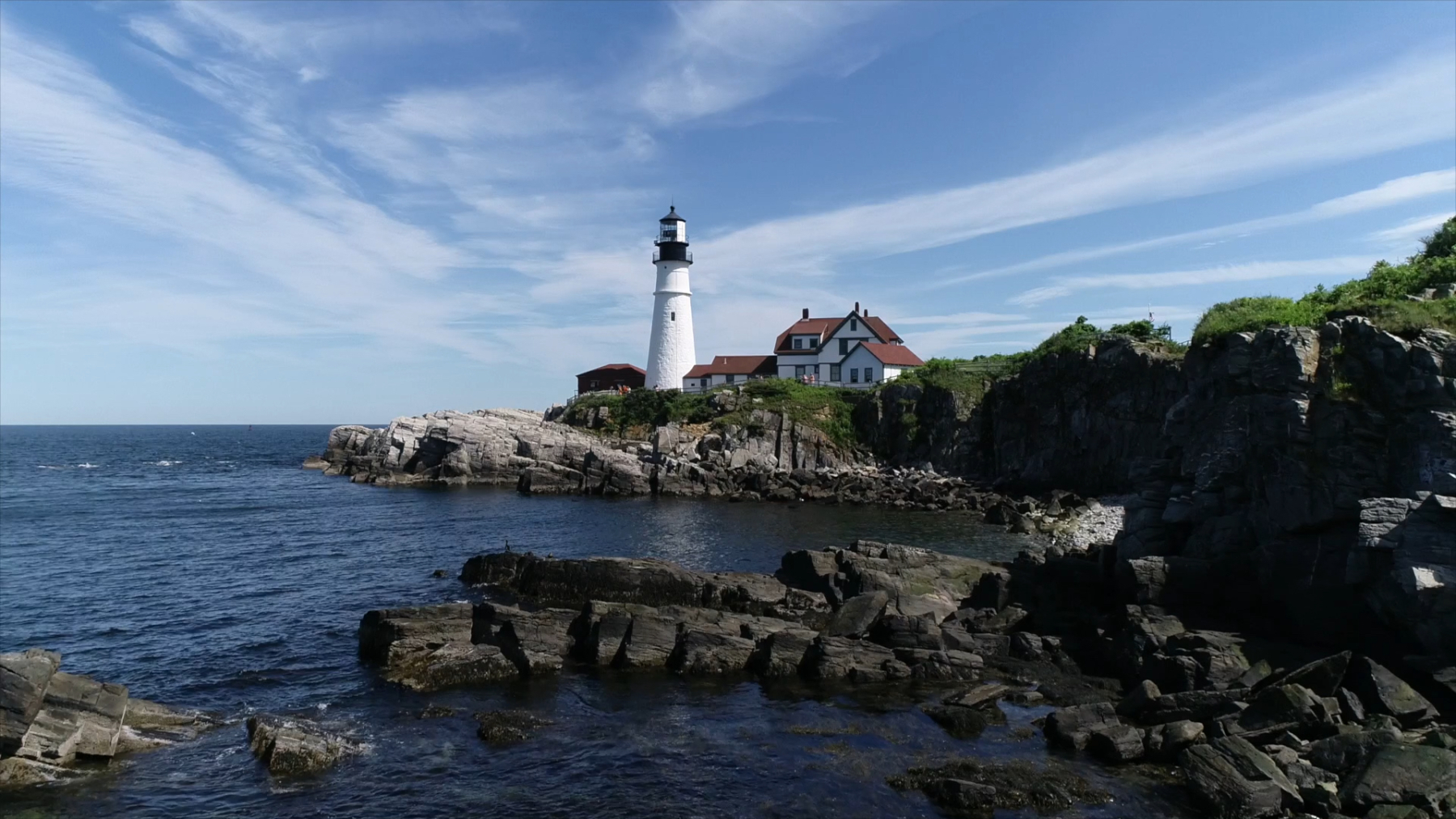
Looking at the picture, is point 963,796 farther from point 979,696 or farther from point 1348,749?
point 1348,749

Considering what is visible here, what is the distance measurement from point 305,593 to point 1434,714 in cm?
3466

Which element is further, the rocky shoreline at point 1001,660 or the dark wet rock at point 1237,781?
the rocky shoreline at point 1001,660

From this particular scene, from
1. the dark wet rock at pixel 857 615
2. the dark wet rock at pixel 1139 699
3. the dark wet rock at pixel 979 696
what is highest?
the dark wet rock at pixel 857 615

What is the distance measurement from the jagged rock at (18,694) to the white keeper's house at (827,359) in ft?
222

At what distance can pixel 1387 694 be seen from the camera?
17.1 meters

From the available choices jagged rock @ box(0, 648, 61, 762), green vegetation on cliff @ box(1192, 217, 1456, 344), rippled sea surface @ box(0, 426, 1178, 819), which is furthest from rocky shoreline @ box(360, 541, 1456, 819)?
green vegetation on cliff @ box(1192, 217, 1456, 344)

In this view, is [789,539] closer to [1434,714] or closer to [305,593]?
[305,593]

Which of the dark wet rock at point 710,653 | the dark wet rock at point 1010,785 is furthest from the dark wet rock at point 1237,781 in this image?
the dark wet rock at point 710,653

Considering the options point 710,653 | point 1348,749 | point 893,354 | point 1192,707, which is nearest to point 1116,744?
point 1192,707

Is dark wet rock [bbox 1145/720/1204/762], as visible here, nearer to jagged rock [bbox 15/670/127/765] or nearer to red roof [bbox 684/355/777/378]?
jagged rock [bbox 15/670/127/765]

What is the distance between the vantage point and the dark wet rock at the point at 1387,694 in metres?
16.7

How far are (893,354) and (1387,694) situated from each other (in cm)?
6799

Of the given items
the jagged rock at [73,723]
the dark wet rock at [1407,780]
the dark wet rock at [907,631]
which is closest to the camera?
the dark wet rock at [1407,780]

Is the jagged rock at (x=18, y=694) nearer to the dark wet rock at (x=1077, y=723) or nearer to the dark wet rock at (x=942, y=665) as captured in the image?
the dark wet rock at (x=942, y=665)
